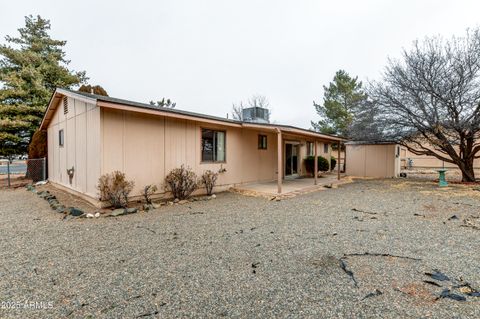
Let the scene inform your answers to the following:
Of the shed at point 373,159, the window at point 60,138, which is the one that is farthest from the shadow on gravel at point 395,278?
the shed at point 373,159

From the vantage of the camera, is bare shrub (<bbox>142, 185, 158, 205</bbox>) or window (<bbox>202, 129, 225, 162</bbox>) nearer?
bare shrub (<bbox>142, 185, 158, 205</bbox>)

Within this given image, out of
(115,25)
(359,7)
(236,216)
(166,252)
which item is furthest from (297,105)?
(166,252)

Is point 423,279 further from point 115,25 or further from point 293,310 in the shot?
point 115,25

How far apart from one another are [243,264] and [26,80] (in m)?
16.5

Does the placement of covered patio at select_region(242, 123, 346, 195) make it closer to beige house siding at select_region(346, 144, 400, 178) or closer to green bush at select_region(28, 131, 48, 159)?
beige house siding at select_region(346, 144, 400, 178)

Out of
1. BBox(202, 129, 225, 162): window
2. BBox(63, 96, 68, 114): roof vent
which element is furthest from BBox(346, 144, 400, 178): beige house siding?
BBox(63, 96, 68, 114): roof vent

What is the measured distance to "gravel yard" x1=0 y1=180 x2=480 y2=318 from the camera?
7.29 feet

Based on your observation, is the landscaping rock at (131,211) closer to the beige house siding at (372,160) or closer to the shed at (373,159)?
the shed at (373,159)

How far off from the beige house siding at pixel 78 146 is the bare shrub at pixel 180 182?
6.55 feet

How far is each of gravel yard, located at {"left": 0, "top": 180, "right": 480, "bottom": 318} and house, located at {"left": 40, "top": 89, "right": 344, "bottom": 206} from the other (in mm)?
1683

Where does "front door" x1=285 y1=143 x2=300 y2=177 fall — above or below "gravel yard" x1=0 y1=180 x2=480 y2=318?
above

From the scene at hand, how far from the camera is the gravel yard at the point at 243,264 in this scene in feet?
7.29

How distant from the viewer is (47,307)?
2240mm

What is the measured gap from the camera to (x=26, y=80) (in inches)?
512
